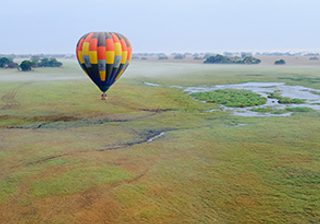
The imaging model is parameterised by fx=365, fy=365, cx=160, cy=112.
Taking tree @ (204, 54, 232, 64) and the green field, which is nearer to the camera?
the green field

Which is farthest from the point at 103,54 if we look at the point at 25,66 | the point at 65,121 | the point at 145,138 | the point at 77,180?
the point at 25,66

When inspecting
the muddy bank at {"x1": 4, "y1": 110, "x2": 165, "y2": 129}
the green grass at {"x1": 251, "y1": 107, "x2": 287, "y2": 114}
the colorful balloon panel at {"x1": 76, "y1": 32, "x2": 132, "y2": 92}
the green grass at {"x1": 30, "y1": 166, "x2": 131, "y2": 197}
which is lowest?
the green grass at {"x1": 30, "y1": 166, "x2": 131, "y2": 197}

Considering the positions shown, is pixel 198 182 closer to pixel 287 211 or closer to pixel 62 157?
pixel 287 211

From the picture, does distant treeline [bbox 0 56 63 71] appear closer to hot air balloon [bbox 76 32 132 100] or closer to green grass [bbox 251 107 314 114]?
hot air balloon [bbox 76 32 132 100]

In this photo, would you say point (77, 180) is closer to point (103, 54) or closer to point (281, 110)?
point (103, 54)

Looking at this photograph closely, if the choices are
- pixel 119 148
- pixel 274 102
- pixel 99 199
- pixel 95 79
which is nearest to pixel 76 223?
pixel 99 199

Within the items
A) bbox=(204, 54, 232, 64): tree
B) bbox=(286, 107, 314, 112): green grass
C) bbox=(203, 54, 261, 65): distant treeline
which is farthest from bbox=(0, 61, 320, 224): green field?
bbox=(204, 54, 232, 64): tree

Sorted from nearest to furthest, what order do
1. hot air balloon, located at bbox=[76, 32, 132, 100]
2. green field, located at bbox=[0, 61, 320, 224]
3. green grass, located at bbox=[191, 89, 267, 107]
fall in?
green field, located at bbox=[0, 61, 320, 224]
hot air balloon, located at bbox=[76, 32, 132, 100]
green grass, located at bbox=[191, 89, 267, 107]

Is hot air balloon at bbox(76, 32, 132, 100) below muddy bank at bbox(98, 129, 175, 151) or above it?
above
